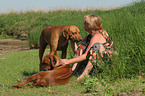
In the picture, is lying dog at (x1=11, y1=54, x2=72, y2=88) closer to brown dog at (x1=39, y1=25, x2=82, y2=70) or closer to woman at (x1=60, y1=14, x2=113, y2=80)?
woman at (x1=60, y1=14, x2=113, y2=80)

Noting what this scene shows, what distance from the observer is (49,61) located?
4.62 m

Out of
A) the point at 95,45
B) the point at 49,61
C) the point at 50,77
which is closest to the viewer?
the point at 50,77

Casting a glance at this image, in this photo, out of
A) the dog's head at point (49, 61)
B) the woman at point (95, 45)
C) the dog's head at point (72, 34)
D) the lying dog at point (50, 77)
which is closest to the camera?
the lying dog at point (50, 77)

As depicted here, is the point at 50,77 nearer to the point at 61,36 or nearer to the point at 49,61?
the point at 49,61

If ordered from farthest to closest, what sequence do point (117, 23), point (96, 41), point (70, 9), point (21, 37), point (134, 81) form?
1. point (70, 9)
2. point (21, 37)
3. point (117, 23)
4. point (96, 41)
5. point (134, 81)

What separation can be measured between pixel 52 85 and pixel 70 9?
23.1 metres

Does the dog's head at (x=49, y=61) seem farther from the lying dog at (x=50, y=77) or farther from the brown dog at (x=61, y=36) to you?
the brown dog at (x=61, y=36)

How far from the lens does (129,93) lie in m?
3.53

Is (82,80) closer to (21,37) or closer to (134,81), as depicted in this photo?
(134,81)

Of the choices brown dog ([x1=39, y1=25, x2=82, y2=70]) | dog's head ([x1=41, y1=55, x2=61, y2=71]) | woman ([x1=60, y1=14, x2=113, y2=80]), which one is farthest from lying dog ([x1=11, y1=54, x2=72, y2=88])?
brown dog ([x1=39, y1=25, x2=82, y2=70])

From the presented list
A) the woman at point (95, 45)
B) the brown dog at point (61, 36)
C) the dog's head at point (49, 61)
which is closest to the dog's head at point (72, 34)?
the brown dog at point (61, 36)

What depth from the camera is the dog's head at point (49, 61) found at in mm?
4602

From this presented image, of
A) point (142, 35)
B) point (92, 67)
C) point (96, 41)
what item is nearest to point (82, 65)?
point (92, 67)

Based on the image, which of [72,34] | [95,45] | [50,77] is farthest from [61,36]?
[50,77]
